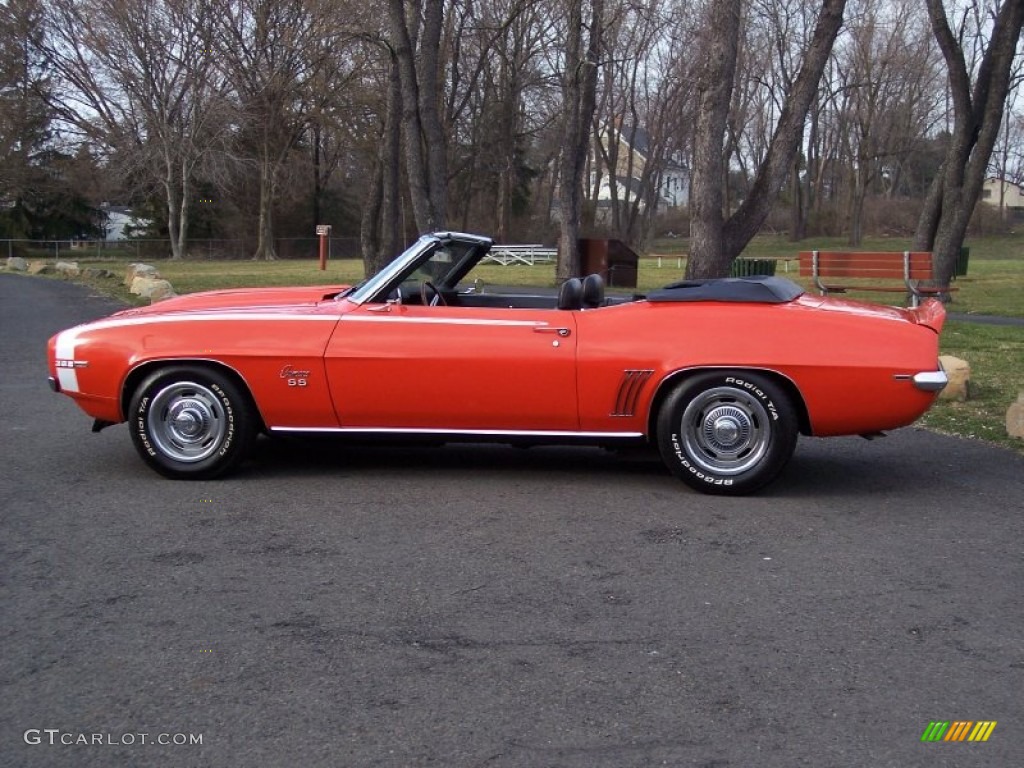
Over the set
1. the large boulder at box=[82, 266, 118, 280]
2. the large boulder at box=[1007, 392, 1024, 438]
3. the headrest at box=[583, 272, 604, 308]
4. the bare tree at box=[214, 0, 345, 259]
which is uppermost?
the bare tree at box=[214, 0, 345, 259]

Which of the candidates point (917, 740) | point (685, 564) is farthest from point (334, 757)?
point (685, 564)

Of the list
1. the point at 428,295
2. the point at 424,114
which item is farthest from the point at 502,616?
the point at 424,114

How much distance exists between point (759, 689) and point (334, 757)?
136 cm

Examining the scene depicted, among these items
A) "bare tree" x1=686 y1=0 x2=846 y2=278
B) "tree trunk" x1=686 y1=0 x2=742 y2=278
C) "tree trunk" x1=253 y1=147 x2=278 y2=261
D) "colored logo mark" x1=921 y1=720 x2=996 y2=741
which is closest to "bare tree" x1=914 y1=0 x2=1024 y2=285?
"bare tree" x1=686 y1=0 x2=846 y2=278

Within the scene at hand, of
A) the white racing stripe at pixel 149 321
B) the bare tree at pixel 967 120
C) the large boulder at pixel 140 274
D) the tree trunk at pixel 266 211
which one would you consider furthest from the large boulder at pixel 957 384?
the tree trunk at pixel 266 211

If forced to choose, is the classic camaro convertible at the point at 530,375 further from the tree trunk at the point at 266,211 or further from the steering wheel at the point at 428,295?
the tree trunk at the point at 266,211

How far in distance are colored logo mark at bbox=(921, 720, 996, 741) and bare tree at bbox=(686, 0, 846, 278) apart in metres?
11.7

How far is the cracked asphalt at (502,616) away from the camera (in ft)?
10.8

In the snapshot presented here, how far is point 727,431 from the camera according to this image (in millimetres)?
6016

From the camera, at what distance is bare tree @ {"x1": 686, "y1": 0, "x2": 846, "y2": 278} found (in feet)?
47.1

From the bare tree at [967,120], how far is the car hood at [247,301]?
1481 cm

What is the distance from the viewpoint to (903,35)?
174 feet

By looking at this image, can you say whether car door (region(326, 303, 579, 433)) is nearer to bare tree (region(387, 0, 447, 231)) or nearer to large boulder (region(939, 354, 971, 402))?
large boulder (region(939, 354, 971, 402))

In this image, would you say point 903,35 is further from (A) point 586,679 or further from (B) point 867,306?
(A) point 586,679
